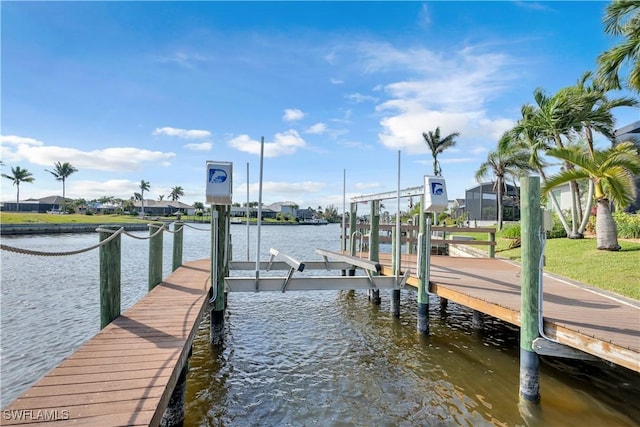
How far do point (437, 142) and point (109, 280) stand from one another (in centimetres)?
3447

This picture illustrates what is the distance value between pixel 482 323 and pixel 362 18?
9.73 meters

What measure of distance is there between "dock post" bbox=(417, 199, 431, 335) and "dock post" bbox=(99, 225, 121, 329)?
4.94m

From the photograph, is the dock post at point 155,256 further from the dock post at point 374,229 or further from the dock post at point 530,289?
the dock post at point 530,289

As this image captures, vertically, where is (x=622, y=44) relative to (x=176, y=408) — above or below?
above

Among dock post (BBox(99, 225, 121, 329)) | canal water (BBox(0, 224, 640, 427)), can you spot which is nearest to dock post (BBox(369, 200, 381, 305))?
canal water (BBox(0, 224, 640, 427))

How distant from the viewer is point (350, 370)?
18.0 feet

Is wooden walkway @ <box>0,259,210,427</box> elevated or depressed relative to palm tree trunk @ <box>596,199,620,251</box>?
depressed

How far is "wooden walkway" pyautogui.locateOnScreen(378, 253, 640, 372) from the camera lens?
3.53 metres

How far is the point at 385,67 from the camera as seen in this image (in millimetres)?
12750

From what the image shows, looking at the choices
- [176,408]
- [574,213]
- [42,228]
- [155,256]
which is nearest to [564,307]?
[176,408]

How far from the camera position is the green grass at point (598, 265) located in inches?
282

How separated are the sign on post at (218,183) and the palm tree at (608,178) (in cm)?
1072

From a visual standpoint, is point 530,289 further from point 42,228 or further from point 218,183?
point 42,228

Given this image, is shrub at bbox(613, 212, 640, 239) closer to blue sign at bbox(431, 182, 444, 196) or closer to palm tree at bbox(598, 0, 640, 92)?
palm tree at bbox(598, 0, 640, 92)
